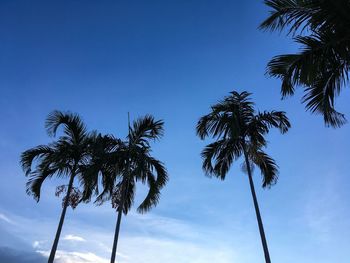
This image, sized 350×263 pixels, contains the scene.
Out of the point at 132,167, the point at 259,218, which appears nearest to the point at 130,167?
the point at 132,167

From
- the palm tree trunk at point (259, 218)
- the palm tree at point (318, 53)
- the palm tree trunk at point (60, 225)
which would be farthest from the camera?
the palm tree trunk at point (60, 225)

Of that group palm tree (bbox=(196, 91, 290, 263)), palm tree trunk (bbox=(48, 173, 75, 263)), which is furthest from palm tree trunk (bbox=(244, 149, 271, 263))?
palm tree trunk (bbox=(48, 173, 75, 263))

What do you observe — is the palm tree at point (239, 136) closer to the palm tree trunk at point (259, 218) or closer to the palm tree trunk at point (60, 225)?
the palm tree trunk at point (259, 218)

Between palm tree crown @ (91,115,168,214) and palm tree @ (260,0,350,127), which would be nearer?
palm tree @ (260,0,350,127)

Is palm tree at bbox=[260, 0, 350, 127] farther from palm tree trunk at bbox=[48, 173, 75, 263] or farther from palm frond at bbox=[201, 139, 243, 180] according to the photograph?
palm tree trunk at bbox=[48, 173, 75, 263]

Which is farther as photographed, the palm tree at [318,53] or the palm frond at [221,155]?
the palm frond at [221,155]

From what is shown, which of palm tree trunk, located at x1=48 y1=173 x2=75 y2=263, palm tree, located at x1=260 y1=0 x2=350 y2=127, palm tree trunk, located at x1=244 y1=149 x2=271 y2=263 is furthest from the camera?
palm tree trunk, located at x1=48 y1=173 x2=75 y2=263

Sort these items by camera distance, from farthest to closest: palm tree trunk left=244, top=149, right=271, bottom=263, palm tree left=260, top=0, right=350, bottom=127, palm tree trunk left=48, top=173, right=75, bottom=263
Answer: palm tree trunk left=48, top=173, right=75, bottom=263
palm tree trunk left=244, top=149, right=271, bottom=263
palm tree left=260, top=0, right=350, bottom=127

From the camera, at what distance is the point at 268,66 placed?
9070 mm

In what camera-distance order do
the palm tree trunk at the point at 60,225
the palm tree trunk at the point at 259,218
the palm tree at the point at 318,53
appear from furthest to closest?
the palm tree trunk at the point at 60,225 < the palm tree trunk at the point at 259,218 < the palm tree at the point at 318,53

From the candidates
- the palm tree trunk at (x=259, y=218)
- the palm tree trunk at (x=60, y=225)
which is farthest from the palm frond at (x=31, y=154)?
the palm tree trunk at (x=259, y=218)

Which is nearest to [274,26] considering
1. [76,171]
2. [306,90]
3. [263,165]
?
[306,90]

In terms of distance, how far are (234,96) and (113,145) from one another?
23.1ft

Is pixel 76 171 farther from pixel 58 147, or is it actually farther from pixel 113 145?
pixel 113 145
